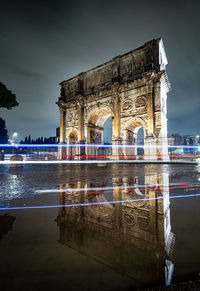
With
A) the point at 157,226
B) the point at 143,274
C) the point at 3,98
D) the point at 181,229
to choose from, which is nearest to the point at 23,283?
the point at 143,274

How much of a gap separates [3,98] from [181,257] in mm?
21088

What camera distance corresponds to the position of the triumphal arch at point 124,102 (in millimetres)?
15766

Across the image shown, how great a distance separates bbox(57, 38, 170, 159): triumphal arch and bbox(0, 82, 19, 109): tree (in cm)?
803

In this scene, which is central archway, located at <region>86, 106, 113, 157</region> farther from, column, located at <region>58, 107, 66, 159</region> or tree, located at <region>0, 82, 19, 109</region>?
tree, located at <region>0, 82, 19, 109</region>

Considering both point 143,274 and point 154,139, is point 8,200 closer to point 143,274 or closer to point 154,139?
point 143,274

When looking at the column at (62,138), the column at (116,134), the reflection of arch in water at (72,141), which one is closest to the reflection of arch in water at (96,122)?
the column at (116,134)

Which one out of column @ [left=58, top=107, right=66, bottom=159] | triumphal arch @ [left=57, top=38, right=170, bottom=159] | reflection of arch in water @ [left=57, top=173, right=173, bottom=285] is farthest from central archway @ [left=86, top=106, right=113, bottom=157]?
reflection of arch in water @ [left=57, top=173, right=173, bottom=285]

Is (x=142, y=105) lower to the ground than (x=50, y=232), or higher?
higher

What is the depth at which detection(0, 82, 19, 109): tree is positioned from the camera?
17048 mm

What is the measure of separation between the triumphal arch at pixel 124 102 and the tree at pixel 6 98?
8032mm

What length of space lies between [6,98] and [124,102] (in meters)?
14.3

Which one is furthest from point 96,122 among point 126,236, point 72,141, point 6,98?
point 126,236

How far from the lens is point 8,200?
2391mm

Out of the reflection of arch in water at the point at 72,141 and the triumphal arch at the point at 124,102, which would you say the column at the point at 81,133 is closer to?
the triumphal arch at the point at 124,102
